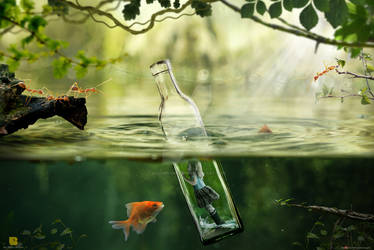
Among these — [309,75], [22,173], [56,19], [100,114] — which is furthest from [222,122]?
[22,173]

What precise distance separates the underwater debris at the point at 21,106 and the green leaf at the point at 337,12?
1.41 m

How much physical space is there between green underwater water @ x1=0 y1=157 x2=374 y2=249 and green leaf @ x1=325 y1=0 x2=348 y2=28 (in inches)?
142

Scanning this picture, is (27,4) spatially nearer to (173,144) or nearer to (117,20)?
(117,20)

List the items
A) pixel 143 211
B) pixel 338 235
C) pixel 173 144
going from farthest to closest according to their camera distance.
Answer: pixel 338 235
pixel 143 211
pixel 173 144

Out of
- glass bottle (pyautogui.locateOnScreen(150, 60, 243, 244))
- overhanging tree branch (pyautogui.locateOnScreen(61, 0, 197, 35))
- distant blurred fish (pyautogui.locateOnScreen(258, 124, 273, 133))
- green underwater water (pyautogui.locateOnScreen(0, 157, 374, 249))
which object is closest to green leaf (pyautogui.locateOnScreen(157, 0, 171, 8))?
overhanging tree branch (pyautogui.locateOnScreen(61, 0, 197, 35))

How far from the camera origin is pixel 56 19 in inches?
77.5

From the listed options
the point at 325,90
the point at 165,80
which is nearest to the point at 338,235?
the point at 325,90

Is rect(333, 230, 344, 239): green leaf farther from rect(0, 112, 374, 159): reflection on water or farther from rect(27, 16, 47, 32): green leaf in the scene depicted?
rect(27, 16, 47, 32): green leaf

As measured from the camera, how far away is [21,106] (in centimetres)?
194

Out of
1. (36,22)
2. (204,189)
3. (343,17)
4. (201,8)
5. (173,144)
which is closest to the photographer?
(36,22)

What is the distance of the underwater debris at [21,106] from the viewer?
6.16 feet

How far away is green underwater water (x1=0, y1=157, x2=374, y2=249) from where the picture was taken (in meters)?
5.38

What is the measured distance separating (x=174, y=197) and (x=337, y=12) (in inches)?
189

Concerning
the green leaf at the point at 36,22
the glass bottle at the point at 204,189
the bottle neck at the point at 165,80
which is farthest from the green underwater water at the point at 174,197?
the green leaf at the point at 36,22
